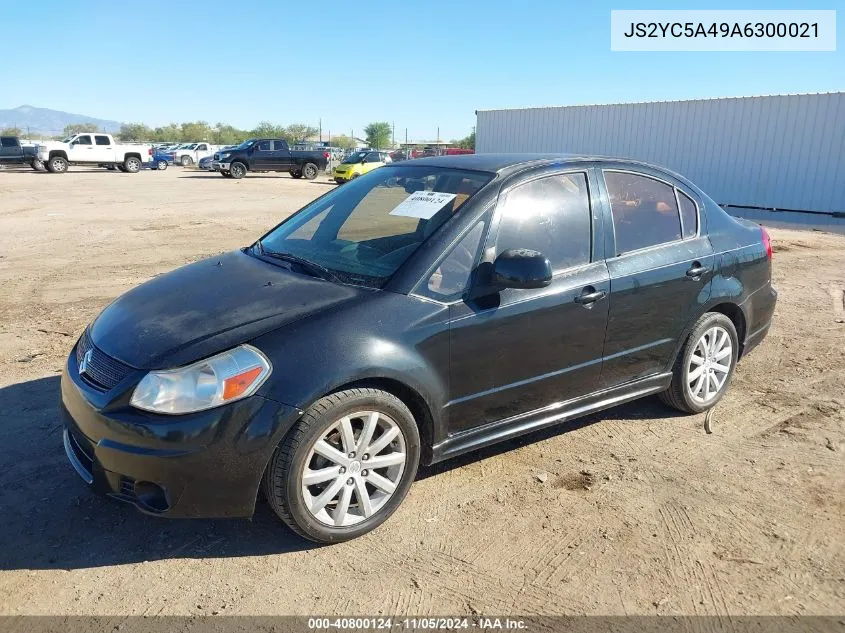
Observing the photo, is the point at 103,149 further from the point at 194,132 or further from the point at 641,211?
the point at 194,132

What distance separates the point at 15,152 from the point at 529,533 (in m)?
35.9

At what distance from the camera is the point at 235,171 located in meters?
30.4

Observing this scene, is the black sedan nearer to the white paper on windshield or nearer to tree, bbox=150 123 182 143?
the white paper on windshield

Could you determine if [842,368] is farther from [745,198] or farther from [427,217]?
Result: [745,198]

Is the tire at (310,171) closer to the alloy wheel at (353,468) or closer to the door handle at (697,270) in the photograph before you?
the door handle at (697,270)

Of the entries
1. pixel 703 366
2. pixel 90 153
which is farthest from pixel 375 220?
pixel 90 153

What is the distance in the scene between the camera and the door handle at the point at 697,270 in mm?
4062

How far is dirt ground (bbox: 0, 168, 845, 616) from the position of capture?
2637mm

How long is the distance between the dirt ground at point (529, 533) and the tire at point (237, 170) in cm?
2675

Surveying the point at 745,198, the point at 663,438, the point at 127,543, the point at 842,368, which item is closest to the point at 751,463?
the point at 663,438

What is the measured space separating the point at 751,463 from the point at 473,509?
1.71m

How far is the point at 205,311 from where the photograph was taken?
309 cm

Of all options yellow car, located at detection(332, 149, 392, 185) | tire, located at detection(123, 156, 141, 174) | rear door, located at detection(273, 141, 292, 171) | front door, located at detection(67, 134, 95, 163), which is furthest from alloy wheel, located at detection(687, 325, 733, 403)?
tire, located at detection(123, 156, 141, 174)

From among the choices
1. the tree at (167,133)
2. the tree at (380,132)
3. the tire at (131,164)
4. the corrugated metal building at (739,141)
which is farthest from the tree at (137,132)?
the corrugated metal building at (739,141)
